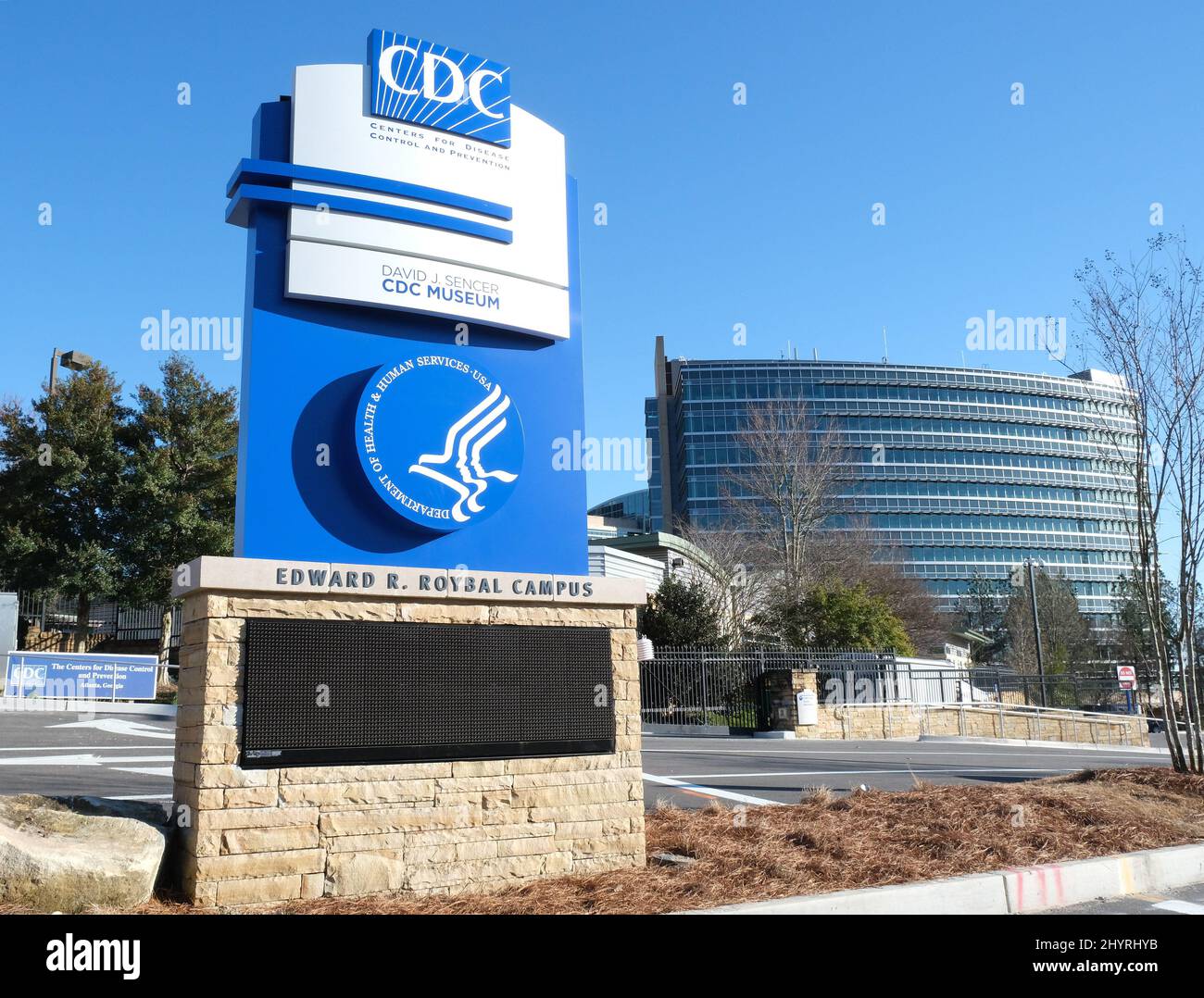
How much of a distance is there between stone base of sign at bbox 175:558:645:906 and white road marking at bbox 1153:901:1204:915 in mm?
3646

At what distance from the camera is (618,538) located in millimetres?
37594

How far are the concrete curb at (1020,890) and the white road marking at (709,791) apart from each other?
359cm

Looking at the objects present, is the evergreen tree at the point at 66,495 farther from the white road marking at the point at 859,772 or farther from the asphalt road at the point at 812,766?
the white road marking at the point at 859,772

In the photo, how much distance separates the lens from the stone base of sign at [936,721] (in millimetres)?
24062

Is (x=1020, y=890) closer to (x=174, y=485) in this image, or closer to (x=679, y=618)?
(x=679, y=618)

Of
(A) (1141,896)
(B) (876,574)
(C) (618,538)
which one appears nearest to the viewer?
(A) (1141,896)

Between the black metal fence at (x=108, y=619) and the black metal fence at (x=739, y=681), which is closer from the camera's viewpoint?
the black metal fence at (x=739, y=681)

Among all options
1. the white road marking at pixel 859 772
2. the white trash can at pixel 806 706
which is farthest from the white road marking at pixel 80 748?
the white trash can at pixel 806 706

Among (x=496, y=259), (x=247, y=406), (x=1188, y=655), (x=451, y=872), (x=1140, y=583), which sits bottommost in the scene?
(x=451, y=872)

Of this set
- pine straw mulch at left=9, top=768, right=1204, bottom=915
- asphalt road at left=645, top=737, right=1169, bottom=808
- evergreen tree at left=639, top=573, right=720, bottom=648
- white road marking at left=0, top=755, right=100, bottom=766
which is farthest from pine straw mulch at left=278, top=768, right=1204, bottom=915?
evergreen tree at left=639, top=573, right=720, bottom=648
